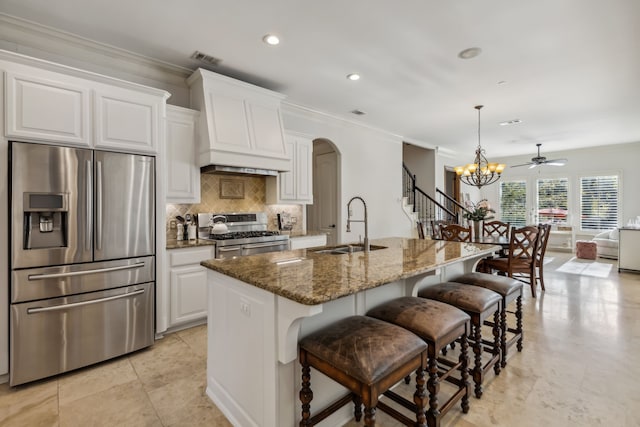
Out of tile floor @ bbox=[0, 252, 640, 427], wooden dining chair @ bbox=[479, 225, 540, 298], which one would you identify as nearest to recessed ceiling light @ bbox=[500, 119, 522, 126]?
wooden dining chair @ bbox=[479, 225, 540, 298]

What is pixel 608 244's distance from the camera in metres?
7.33

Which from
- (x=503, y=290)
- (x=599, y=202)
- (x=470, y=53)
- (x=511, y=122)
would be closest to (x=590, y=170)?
(x=599, y=202)

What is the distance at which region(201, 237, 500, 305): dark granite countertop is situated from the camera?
138 cm

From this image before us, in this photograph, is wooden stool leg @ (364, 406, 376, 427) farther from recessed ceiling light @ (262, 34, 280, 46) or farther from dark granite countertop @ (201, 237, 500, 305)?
recessed ceiling light @ (262, 34, 280, 46)

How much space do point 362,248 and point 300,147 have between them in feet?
7.66

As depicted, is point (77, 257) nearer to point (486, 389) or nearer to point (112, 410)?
point (112, 410)

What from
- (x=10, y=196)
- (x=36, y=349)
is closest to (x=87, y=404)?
(x=36, y=349)

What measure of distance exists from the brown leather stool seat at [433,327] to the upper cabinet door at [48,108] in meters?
2.72

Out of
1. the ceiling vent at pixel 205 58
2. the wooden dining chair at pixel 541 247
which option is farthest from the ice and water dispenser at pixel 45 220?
the wooden dining chair at pixel 541 247

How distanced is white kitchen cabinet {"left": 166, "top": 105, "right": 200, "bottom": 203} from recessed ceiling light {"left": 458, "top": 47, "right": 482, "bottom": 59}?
2922 mm

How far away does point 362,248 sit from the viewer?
9.04ft

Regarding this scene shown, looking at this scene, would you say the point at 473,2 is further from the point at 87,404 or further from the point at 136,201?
the point at 87,404

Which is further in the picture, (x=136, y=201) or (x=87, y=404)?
(x=136, y=201)

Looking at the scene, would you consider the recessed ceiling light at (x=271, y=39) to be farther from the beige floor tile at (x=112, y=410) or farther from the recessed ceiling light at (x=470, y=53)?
the beige floor tile at (x=112, y=410)
